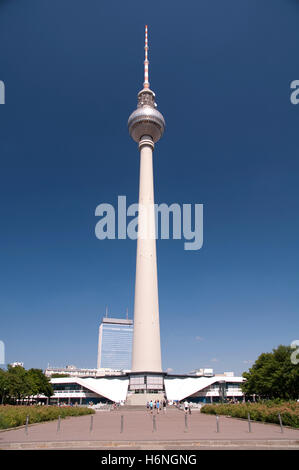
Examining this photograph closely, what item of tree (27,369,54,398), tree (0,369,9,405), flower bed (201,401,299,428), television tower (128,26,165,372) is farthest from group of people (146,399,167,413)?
tree (27,369,54,398)

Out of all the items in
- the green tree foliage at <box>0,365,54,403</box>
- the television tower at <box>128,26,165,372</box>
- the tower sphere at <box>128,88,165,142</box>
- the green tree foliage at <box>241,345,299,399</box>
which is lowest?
the green tree foliage at <box>0,365,54,403</box>

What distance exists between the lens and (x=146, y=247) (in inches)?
2744

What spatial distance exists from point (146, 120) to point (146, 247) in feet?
106

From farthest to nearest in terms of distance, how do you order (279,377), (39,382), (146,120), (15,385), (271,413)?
1. (146,120)
2. (39,382)
3. (15,385)
4. (279,377)
5. (271,413)

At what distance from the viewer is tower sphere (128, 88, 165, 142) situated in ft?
260

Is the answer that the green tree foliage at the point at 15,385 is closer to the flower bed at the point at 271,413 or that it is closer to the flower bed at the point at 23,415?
the flower bed at the point at 23,415

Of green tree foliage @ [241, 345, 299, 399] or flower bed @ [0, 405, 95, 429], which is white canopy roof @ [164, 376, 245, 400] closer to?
green tree foliage @ [241, 345, 299, 399]

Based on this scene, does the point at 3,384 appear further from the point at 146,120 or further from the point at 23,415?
the point at 146,120

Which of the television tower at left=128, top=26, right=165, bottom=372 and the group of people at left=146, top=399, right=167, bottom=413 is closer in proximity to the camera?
the group of people at left=146, top=399, right=167, bottom=413

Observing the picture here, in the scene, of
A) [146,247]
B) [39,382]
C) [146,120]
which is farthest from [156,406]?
[146,120]

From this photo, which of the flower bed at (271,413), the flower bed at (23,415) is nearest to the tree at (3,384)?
the flower bed at (23,415)

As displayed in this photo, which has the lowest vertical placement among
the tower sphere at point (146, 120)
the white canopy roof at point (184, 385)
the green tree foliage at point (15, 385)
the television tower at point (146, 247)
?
the white canopy roof at point (184, 385)

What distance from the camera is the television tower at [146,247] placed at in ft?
210
